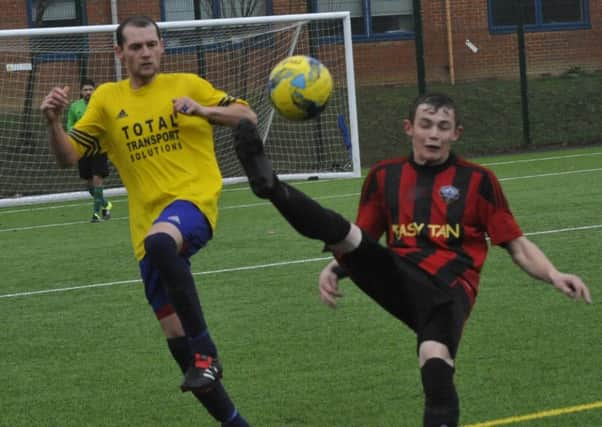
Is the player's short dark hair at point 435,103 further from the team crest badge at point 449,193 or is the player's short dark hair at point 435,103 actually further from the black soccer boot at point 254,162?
the black soccer boot at point 254,162

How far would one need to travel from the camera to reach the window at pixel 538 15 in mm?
27625

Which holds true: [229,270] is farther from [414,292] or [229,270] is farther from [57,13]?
[57,13]

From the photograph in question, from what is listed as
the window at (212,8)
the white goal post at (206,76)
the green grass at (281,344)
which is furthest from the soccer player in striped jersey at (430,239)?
the window at (212,8)

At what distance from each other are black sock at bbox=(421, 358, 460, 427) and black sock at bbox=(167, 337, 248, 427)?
1261mm

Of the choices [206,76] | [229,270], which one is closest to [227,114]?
[229,270]

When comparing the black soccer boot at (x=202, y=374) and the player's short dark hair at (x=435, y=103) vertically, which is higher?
the player's short dark hair at (x=435, y=103)

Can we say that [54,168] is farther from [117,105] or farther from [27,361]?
[117,105]

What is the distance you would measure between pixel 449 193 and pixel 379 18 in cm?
2195

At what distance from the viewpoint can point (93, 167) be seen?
1673cm

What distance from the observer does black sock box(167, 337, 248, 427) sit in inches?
224

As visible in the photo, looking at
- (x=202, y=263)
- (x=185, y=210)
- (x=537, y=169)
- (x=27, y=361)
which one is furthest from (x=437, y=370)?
(x=537, y=169)

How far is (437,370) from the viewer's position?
4672 mm

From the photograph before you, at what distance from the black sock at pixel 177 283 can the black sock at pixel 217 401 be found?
0.94ft

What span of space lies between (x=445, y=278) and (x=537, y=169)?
48.7 ft
